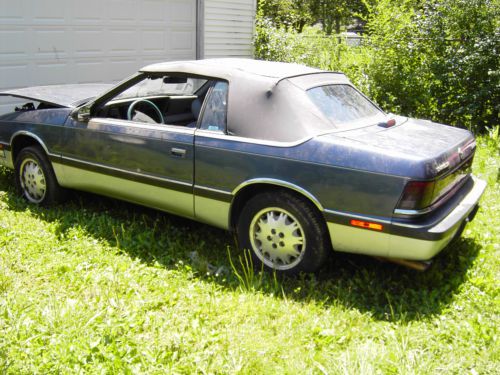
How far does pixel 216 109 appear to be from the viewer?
13.3 feet

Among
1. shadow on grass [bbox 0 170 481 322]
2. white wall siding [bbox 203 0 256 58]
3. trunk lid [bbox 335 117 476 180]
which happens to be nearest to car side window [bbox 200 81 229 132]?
trunk lid [bbox 335 117 476 180]

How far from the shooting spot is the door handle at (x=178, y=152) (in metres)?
4.08

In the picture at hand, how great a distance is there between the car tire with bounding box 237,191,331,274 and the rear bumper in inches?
5.4

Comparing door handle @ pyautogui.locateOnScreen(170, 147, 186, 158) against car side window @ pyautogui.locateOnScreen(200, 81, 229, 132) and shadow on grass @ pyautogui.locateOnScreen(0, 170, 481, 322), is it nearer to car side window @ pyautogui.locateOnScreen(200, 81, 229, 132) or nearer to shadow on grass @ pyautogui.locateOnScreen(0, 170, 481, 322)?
car side window @ pyautogui.locateOnScreen(200, 81, 229, 132)

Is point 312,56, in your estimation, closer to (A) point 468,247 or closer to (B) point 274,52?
Result: (B) point 274,52

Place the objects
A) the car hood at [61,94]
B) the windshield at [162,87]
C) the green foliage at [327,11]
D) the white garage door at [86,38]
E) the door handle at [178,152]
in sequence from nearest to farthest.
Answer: the door handle at [178,152]
the windshield at [162,87]
the car hood at [61,94]
the white garage door at [86,38]
the green foliage at [327,11]

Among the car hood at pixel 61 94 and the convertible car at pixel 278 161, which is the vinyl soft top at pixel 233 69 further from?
the car hood at pixel 61 94

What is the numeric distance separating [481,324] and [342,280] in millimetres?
1028

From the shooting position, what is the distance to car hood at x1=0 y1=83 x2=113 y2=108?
5070 millimetres

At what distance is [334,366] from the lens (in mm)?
2785

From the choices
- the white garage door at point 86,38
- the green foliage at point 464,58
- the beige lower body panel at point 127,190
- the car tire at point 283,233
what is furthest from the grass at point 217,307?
the green foliage at point 464,58

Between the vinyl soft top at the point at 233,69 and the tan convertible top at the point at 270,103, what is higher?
the vinyl soft top at the point at 233,69

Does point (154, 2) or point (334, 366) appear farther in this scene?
point (154, 2)

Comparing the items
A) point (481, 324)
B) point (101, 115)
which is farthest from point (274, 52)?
Result: point (481, 324)
